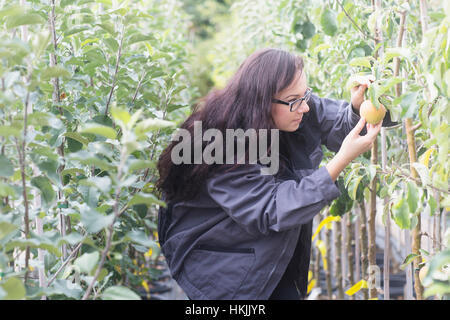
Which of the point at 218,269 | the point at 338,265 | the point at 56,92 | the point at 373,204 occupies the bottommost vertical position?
the point at 338,265

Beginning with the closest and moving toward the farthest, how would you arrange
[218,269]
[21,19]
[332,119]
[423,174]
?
[21,19], [423,174], [218,269], [332,119]

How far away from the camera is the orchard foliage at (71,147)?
3.76 feet

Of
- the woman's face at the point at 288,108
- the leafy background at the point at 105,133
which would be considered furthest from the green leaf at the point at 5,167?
the woman's face at the point at 288,108

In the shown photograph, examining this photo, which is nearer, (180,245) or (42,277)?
(42,277)

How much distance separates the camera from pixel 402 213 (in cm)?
141

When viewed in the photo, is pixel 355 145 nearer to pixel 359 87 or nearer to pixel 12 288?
pixel 359 87

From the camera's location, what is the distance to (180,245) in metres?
1.70

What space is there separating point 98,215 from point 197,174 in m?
0.56

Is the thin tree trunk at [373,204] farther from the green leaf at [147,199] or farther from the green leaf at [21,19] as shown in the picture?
the green leaf at [21,19]

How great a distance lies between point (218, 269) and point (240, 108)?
1.74ft

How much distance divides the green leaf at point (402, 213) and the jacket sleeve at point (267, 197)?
0.17 meters

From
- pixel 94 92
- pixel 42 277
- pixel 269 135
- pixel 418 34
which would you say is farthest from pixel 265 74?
pixel 418 34

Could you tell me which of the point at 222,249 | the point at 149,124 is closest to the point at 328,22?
the point at 222,249
